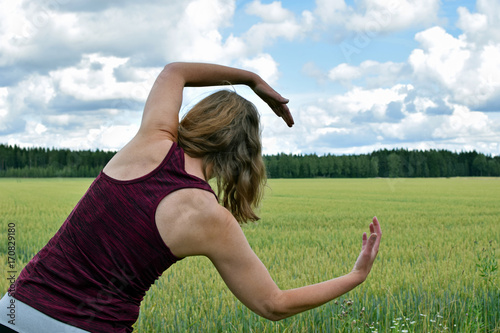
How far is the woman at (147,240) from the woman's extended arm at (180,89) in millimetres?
13

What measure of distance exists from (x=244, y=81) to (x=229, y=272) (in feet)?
3.42

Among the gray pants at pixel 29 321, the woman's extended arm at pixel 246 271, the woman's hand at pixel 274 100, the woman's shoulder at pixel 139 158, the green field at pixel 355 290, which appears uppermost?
the woman's hand at pixel 274 100

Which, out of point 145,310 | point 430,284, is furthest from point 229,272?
point 430,284

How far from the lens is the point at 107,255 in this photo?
1.87 meters

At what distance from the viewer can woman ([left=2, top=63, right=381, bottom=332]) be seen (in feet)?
5.98

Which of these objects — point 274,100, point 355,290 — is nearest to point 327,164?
point 355,290

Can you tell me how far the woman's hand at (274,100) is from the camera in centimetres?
245

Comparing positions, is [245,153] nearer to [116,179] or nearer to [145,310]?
[116,179]

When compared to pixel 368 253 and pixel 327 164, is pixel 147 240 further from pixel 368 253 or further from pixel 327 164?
pixel 327 164

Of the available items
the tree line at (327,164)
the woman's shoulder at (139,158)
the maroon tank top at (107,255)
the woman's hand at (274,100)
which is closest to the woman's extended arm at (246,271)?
the maroon tank top at (107,255)

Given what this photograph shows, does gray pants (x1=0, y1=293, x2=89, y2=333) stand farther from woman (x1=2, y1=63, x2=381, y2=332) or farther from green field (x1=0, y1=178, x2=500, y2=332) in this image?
green field (x1=0, y1=178, x2=500, y2=332)

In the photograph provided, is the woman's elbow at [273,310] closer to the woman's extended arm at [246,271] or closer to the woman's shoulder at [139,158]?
the woman's extended arm at [246,271]

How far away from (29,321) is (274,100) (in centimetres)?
151

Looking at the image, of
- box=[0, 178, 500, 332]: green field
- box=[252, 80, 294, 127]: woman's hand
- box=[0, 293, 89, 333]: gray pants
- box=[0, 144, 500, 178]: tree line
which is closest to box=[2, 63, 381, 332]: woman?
box=[0, 293, 89, 333]: gray pants
